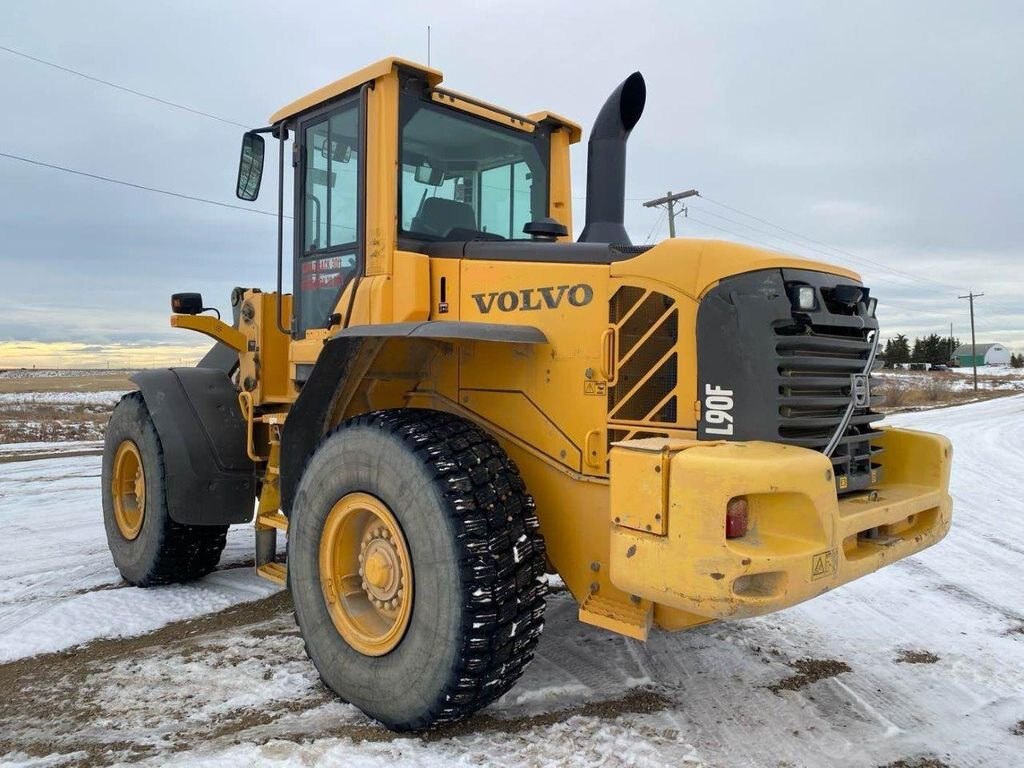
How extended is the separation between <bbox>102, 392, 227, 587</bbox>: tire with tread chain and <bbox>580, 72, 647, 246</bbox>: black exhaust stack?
10.2ft

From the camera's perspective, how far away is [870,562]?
2.93m

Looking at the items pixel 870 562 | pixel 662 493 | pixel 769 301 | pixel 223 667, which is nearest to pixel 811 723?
pixel 870 562

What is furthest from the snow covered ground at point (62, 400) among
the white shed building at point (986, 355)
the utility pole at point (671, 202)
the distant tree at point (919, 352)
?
the white shed building at point (986, 355)

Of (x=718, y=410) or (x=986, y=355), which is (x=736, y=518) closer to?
(x=718, y=410)

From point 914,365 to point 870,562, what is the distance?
9268 cm

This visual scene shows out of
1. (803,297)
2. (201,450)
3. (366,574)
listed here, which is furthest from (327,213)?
(803,297)

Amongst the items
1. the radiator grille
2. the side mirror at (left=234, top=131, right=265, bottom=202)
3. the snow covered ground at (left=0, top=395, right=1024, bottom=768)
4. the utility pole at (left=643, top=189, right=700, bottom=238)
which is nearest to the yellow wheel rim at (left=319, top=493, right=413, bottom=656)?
the snow covered ground at (left=0, top=395, right=1024, bottom=768)

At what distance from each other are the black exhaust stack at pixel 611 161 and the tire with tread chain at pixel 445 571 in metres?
1.41

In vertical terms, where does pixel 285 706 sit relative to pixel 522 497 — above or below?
below

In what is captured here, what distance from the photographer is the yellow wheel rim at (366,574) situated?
3152 millimetres

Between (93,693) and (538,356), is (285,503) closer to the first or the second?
(93,693)

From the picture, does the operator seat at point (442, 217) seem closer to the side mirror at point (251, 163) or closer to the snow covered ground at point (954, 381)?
the side mirror at point (251, 163)

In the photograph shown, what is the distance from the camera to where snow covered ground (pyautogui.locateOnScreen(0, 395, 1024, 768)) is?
296 centimetres

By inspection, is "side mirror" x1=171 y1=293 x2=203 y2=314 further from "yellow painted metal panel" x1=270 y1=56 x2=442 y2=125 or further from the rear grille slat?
the rear grille slat
